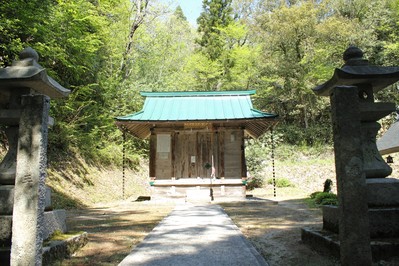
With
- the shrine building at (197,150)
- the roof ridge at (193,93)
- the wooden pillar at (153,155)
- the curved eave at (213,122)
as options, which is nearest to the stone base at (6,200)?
the curved eave at (213,122)

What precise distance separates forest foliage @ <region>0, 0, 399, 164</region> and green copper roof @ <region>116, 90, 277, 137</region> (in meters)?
3.28

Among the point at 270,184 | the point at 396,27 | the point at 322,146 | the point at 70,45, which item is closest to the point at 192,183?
the point at 70,45

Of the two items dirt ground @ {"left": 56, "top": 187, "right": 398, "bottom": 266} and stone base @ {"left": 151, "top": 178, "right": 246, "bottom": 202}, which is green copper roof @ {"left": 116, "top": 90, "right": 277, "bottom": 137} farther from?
dirt ground @ {"left": 56, "top": 187, "right": 398, "bottom": 266}

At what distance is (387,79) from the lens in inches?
177

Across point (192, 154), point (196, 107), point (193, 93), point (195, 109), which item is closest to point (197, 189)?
point (192, 154)

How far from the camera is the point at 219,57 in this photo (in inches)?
1201

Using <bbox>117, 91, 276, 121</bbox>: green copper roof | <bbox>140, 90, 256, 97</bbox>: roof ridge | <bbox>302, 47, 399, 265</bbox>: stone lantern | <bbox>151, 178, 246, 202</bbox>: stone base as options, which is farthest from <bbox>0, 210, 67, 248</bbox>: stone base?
<bbox>140, 90, 256, 97</bbox>: roof ridge

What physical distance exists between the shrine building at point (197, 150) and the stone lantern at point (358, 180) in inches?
350

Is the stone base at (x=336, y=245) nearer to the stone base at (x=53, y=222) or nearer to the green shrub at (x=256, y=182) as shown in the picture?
the stone base at (x=53, y=222)

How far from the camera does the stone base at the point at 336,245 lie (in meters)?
3.58

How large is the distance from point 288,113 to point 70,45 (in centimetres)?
2400

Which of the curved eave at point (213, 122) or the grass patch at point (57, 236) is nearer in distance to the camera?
the grass patch at point (57, 236)

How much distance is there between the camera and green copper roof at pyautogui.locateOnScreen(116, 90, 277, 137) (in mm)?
13219

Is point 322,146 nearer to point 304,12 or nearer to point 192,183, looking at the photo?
point 304,12
